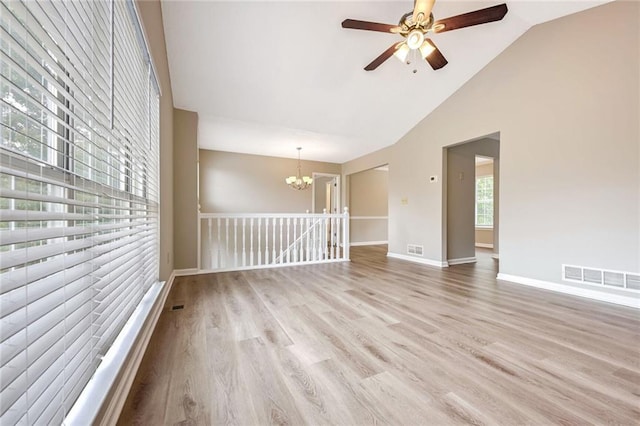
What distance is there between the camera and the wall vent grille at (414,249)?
15.0 feet

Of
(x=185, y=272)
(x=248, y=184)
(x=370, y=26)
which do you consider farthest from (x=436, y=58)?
(x=248, y=184)

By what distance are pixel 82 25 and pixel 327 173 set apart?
6360mm

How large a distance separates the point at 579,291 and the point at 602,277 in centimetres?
25

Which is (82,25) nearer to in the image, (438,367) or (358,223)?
(438,367)

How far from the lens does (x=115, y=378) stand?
3.28 ft

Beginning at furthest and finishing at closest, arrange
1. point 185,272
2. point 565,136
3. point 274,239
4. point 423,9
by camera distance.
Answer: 1. point 274,239
2. point 185,272
3. point 565,136
4. point 423,9

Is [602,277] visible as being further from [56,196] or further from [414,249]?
[56,196]

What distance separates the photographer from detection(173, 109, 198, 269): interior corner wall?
3.58 m

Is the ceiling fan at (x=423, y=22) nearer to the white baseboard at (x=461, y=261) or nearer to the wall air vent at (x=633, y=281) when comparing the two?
the wall air vent at (x=633, y=281)

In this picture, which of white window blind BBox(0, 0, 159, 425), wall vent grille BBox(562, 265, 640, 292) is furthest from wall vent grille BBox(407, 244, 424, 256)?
white window blind BBox(0, 0, 159, 425)

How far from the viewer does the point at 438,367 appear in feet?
4.62

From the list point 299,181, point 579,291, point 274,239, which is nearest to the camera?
point 579,291

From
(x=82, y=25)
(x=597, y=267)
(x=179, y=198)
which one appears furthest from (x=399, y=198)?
(x=82, y=25)

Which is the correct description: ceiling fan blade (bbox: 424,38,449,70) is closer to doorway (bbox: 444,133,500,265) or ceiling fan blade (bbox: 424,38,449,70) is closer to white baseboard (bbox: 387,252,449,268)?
doorway (bbox: 444,133,500,265)
